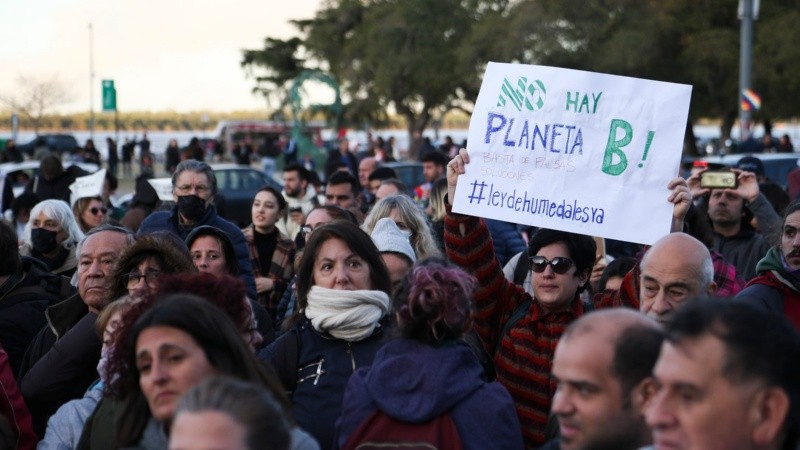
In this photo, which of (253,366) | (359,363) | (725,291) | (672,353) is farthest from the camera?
(725,291)

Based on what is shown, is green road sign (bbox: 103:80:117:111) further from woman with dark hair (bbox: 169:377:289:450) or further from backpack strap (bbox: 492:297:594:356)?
woman with dark hair (bbox: 169:377:289:450)

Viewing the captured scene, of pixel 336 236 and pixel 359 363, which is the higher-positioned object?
pixel 336 236

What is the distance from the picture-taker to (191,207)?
8.34 m

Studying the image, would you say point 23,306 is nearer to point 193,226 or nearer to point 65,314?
point 65,314

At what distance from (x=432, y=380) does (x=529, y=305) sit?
4.12ft

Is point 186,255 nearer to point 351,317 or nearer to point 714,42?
point 351,317

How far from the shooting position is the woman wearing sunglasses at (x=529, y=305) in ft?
16.6

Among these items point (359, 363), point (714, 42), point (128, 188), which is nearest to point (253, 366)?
point (359, 363)

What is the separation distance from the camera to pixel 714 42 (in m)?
38.8

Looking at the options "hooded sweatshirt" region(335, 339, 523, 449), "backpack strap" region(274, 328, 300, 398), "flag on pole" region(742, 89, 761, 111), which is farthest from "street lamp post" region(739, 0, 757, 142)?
"hooded sweatshirt" region(335, 339, 523, 449)

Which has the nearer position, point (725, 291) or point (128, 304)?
point (128, 304)

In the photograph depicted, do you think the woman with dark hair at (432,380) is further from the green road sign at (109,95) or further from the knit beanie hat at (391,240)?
the green road sign at (109,95)

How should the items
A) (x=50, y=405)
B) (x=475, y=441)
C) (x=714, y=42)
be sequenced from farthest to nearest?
1. (x=714, y=42)
2. (x=50, y=405)
3. (x=475, y=441)

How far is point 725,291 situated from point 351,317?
185 centimetres
